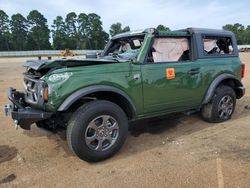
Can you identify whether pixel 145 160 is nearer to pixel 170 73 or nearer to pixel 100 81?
pixel 100 81

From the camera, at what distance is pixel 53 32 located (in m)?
90.2

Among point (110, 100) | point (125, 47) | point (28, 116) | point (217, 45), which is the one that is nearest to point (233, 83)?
point (217, 45)

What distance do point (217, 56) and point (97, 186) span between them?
3.55 meters

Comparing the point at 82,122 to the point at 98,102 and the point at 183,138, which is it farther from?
the point at 183,138

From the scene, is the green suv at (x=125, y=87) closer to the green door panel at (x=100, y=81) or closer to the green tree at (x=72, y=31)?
the green door panel at (x=100, y=81)

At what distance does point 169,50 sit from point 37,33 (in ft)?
284

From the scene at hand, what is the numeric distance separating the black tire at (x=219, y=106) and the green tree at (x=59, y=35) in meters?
81.6

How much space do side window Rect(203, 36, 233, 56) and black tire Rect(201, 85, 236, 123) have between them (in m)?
0.73

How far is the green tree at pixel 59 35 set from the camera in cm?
8506

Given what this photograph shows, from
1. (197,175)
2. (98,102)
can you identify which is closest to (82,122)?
(98,102)

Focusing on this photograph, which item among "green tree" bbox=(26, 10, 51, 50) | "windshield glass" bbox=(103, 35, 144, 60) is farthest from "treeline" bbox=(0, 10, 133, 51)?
"windshield glass" bbox=(103, 35, 144, 60)

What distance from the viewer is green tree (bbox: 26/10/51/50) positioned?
8444cm

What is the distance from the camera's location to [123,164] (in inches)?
159

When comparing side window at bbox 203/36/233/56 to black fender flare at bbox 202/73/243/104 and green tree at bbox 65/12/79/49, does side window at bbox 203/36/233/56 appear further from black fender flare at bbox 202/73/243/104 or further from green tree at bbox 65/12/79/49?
green tree at bbox 65/12/79/49
